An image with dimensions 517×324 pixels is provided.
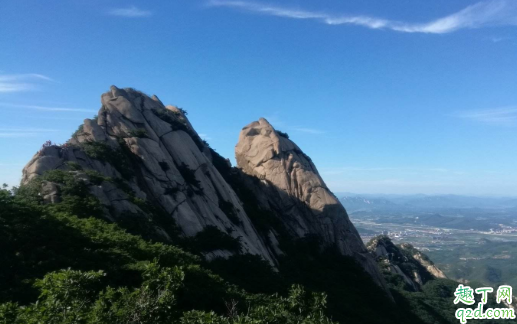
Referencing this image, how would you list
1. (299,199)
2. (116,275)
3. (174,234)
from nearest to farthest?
(116,275) → (174,234) → (299,199)

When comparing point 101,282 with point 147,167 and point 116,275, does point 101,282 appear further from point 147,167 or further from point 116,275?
point 147,167

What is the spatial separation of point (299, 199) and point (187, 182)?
1328cm

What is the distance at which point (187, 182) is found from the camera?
2705cm

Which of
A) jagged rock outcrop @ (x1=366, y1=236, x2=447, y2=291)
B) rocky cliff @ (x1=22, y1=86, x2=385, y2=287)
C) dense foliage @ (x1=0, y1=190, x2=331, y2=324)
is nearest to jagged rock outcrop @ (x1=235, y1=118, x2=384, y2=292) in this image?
rocky cliff @ (x1=22, y1=86, x2=385, y2=287)

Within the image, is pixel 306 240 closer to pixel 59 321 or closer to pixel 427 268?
pixel 59 321

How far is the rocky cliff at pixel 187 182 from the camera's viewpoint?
64.8 feet

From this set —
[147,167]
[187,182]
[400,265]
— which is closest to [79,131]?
[147,167]

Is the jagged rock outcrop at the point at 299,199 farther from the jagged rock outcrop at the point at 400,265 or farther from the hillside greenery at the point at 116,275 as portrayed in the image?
the jagged rock outcrop at the point at 400,265

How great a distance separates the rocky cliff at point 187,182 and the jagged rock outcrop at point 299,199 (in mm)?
97

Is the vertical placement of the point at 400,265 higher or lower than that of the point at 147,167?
lower

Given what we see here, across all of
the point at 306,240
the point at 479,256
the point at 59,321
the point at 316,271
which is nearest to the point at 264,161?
the point at 306,240

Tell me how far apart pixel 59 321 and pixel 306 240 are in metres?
28.9

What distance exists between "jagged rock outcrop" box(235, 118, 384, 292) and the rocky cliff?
0.32ft

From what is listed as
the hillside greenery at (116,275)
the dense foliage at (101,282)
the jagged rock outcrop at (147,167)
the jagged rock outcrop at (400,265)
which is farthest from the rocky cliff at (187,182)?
the jagged rock outcrop at (400,265)
